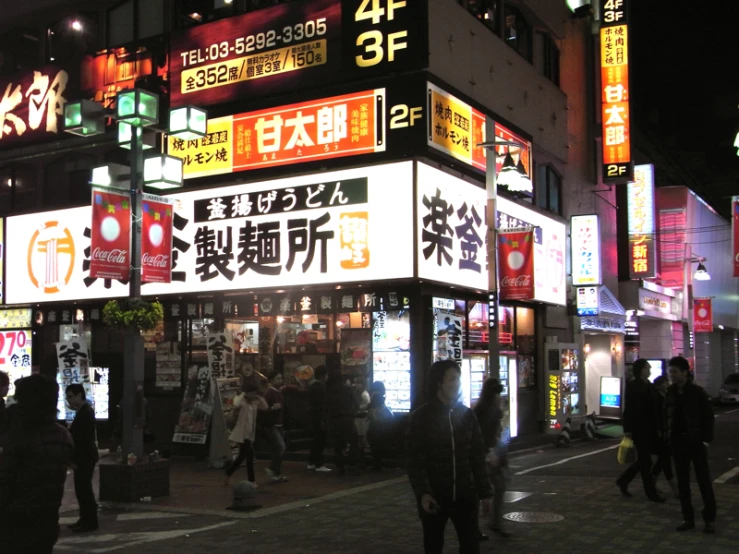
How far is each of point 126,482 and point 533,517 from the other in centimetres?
594

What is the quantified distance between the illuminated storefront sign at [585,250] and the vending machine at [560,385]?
2.18 metres

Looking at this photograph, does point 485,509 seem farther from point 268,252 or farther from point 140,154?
point 268,252

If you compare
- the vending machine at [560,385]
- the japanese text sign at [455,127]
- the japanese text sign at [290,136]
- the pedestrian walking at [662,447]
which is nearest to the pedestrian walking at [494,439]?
the pedestrian walking at [662,447]

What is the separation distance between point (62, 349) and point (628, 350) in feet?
76.4

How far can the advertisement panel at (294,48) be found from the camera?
55.3 ft

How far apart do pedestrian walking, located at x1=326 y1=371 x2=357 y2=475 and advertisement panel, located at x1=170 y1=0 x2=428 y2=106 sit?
645 centimetres

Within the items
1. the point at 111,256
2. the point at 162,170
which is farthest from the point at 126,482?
the point at 162,170

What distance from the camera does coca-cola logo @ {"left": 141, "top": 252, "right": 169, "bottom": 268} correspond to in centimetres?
A: 1347

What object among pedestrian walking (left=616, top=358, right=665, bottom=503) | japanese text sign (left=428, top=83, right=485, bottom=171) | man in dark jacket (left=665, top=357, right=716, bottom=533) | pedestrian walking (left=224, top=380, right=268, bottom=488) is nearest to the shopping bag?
pedestrian walking (left=616, top=358, right=665, bottom=503)

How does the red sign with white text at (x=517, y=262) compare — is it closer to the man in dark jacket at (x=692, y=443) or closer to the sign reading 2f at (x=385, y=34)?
the sign reading 2f at (x=385, y=34)

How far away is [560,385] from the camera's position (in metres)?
21.5

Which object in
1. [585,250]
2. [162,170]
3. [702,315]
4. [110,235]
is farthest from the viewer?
[702,315]

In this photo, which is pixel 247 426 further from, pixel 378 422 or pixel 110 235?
pixel 110 235

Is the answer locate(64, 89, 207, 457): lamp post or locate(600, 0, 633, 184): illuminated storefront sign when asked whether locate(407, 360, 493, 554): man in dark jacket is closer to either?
locate(64, 89, 207, 457): lamp post
